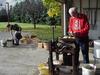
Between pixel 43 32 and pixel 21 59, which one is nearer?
pixel 21 59

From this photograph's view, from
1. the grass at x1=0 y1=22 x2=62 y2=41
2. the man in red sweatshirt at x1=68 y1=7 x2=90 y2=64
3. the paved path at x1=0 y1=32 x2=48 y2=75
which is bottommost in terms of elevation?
the paved path at x1=0 y1=32 x2=48 y2=75

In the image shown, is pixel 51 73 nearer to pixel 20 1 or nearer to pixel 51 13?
pixel 51 13

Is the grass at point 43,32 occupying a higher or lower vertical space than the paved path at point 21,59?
higher

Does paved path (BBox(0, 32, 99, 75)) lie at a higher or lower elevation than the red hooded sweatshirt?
lower

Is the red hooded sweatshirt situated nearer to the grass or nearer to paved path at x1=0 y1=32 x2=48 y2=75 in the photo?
paved path at x1=0 y1=32 x2=48 y2=75

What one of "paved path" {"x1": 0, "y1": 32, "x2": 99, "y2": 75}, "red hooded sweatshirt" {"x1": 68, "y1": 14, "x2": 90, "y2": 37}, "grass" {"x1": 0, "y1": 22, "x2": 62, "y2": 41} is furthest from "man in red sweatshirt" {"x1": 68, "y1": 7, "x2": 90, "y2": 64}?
"grass" {"x1": 0, "y1": 22, "x2": 62, "y2": 41}

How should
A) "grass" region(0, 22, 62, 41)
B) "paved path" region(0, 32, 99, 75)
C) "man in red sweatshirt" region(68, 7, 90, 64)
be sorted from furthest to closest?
"grass" region(0, 22, 62, 41)
"paved path" region(0, 32, 99, 75)
"man in red sweatshirt" region(68, 7, 90, 64)

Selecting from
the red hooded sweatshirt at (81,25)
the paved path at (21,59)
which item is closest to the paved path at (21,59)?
the paved path at (21,59)

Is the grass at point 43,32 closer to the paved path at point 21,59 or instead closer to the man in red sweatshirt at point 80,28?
the paved path at point 21,59

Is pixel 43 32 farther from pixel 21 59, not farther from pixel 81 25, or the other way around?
pixel 81 25

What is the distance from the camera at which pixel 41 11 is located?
77.6 feet

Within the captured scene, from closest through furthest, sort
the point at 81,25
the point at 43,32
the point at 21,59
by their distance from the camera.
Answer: the point at 81,25, the point at 21,59, the point at 43,32

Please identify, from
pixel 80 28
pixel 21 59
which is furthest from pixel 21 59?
pixel 80 28

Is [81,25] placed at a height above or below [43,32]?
above
